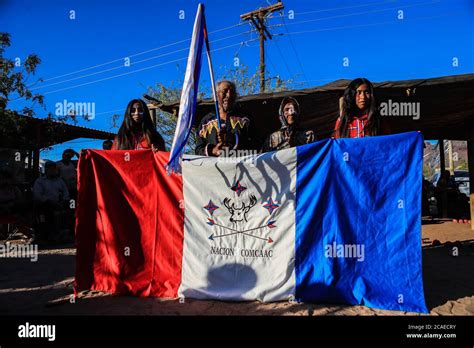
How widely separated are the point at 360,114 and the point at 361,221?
4.23 feet

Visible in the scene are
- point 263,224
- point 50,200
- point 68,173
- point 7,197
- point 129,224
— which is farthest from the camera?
point 68,173

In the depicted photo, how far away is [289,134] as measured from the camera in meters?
3.84

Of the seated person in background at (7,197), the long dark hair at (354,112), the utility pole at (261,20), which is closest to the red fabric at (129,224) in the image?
the long dark hair at (354,112)

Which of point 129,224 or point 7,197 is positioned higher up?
point 7,197

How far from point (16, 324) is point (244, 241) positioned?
2063mm

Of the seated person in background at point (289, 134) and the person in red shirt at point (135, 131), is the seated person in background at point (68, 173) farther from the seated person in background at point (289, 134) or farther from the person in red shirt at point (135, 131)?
the seated person in background at point (289, 134)

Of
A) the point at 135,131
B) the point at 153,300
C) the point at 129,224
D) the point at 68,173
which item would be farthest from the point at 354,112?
the point at 68,173

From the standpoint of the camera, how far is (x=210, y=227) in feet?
10.9

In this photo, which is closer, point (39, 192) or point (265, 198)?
point (265, 198)

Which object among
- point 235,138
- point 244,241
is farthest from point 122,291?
point 235,138

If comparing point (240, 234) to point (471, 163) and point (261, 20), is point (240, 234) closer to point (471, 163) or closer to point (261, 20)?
point (471, 163)

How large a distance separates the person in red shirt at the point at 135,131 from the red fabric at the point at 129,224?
314 mm

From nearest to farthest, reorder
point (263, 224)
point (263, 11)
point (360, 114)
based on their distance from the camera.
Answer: point (263, 224) < point (360, 114) < point (263, 11)

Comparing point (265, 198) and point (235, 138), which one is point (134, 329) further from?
point (235, 138)
